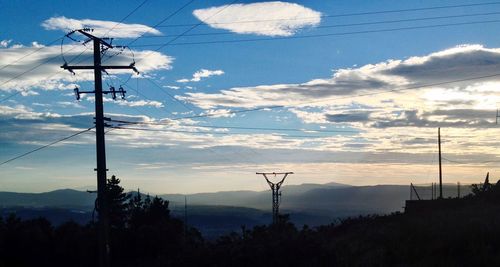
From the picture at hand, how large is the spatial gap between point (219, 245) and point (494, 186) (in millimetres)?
25008

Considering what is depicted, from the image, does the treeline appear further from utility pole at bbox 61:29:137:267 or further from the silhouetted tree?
the silhouetted tree

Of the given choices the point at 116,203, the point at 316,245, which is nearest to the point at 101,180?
the point at 316,245

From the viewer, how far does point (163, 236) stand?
49.3 m

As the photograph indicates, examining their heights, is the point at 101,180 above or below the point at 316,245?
above

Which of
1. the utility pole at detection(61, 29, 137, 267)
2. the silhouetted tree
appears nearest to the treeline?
the utility pole at detection(61, 29, 137, 267)

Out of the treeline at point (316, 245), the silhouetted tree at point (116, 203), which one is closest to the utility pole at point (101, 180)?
the treeline at point (316, 245)

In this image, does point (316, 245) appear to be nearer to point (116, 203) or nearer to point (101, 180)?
point (101, 180)

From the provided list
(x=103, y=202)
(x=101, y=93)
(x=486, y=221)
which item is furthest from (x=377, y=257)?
(x=101, y=93)

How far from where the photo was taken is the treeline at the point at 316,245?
78.5ft

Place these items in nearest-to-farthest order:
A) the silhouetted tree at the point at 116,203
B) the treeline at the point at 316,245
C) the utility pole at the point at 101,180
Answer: the treeline at the point at 316,245
the utility pole at the point at 101,180
the silhouetted tree at the point at 116,203

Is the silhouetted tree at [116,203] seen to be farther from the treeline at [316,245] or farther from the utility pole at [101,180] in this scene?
the utility pole at [101,180]

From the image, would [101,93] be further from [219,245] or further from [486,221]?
[486,221]

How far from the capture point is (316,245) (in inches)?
1062

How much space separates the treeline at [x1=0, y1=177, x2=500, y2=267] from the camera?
942 inches
